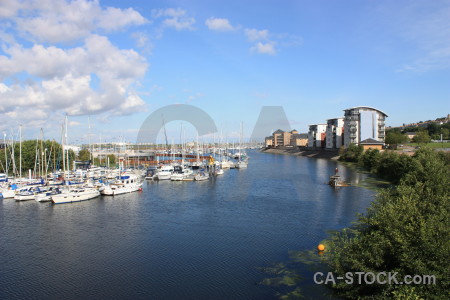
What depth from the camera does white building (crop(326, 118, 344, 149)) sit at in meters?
84.0

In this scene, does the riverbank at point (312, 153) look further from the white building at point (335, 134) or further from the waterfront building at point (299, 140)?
the waterfront building at point (299, 140)

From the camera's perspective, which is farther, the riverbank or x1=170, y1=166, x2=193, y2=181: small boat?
the riverbank

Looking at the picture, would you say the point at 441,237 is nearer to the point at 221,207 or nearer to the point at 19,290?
the point at 19,290

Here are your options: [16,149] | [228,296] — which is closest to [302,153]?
[16,149]

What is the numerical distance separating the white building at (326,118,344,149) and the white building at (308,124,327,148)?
342 inches

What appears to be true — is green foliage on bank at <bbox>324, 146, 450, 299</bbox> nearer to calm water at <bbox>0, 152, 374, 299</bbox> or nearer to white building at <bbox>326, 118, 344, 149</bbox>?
calm water at <bbox>0, 152, 374, 299</bbox>

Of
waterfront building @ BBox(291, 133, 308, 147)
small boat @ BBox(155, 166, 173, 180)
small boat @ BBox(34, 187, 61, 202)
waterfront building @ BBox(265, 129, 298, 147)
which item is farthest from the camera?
waterfront building @ BBox(265, 129, 298, 147)

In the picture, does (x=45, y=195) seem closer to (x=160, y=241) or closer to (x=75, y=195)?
(x=75, y=195)

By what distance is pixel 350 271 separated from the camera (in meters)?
11.6

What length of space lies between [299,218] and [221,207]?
6.86 meters

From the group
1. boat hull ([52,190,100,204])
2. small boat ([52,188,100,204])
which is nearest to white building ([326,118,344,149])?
small boat ([52,188,100,204])

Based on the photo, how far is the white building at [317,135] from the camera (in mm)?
101412

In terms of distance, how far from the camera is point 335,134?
86.1 m

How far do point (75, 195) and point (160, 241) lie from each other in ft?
49.1
